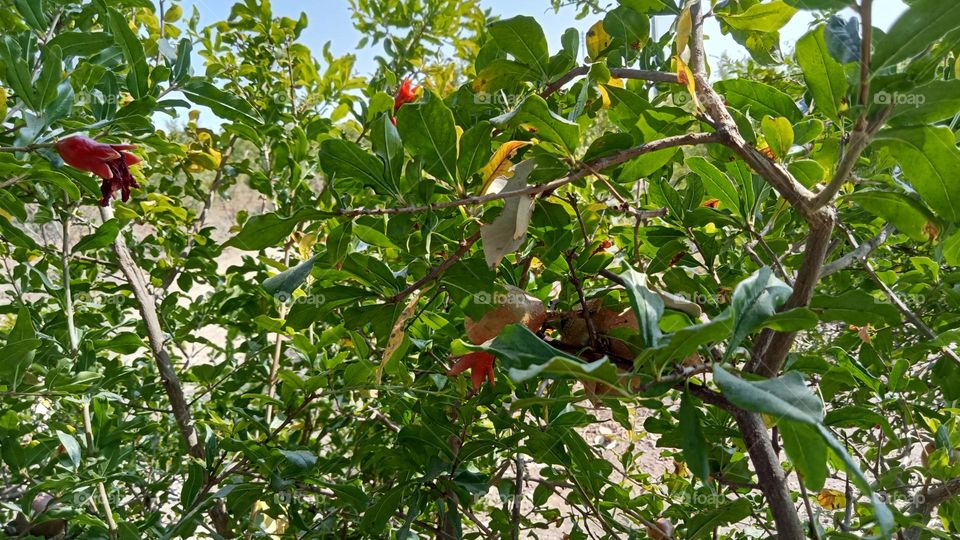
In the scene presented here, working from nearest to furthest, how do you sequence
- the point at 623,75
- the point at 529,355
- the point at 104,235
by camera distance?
the point at 529,355 → the point at 623,75 → the point at 104,235

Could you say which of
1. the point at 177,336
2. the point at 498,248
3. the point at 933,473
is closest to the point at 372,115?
the point at 498,248

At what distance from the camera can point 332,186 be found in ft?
2.94

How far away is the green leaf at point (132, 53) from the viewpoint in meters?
1.01

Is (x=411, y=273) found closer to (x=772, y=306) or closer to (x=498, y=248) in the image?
(x=498, y=248)

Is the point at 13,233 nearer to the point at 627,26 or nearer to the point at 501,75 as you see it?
the point at 501,75

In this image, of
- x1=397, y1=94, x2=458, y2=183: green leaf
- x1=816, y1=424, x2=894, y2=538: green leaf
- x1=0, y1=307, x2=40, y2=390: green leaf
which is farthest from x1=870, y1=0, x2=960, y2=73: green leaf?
x1=0, y1=307, x2=40, y2=390: green leaf

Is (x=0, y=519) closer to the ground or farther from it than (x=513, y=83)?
closer to the ground

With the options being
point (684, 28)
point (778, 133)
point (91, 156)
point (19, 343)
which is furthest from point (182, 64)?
point (778, 133)

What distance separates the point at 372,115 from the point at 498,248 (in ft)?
1.67

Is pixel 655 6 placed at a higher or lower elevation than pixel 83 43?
lower

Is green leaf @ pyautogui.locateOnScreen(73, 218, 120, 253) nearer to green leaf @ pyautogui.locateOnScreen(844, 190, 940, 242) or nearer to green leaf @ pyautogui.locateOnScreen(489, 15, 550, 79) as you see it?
green leaf @ pyautogui.locateOnScreen(489, 15, 550, 79)

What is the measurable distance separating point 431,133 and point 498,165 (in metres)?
0.09

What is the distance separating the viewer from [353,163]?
77 centimetres

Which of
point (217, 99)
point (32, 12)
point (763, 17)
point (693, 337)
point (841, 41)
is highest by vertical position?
point (32, 12)
